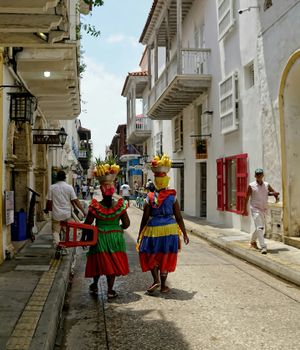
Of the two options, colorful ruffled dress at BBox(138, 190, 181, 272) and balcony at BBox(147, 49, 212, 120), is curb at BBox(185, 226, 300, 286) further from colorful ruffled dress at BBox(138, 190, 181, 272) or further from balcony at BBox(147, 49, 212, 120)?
balcony at BBox(147, 49, 212, 120)

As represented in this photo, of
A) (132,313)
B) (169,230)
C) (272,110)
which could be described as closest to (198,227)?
(272,110)

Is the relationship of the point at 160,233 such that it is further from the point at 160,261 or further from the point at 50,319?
the point at 50,319

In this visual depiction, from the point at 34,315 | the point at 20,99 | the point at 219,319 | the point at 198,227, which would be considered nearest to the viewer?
the point at 34,315

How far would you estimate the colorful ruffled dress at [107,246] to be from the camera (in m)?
5.82

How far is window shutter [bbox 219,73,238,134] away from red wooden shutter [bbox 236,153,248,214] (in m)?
0.96

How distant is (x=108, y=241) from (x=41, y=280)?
1327 millimetres

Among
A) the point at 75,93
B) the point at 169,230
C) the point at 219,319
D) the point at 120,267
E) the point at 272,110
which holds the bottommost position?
the point at 219,319

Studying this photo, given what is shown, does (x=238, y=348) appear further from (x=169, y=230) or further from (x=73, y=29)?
(x=73, y=29)

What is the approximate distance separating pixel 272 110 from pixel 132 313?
6.86 m

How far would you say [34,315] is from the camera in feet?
15.4

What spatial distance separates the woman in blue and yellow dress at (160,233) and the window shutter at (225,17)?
8408mm

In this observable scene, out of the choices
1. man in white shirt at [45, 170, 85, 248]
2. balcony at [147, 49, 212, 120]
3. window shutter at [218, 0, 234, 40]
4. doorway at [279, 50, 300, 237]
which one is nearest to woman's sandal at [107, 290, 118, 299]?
man in white shirt at [45, 170, 85, 248]

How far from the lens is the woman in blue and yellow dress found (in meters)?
6.10

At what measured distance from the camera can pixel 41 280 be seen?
6.47 m
